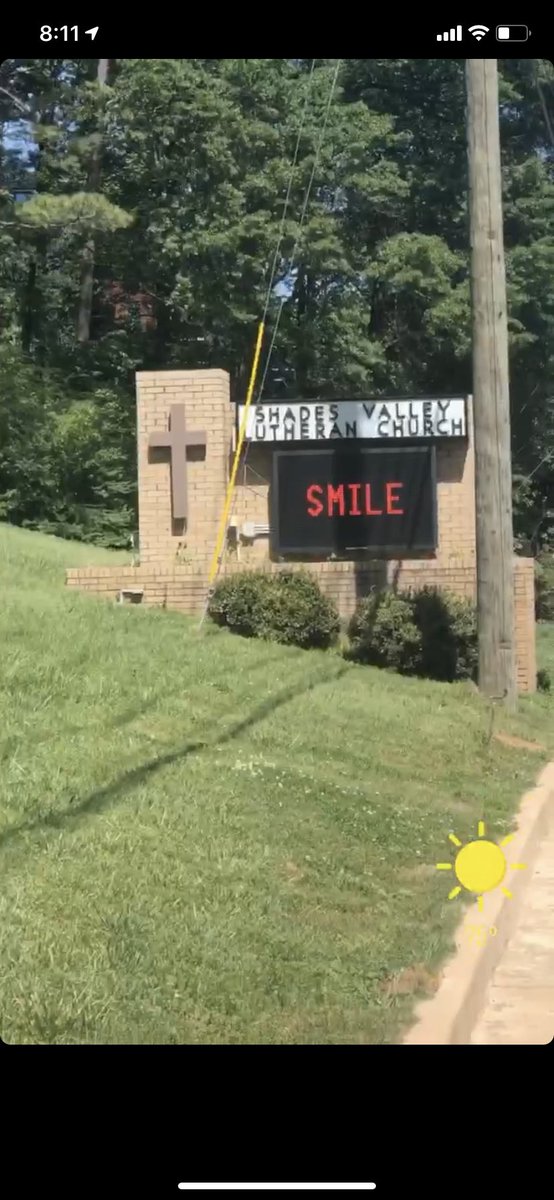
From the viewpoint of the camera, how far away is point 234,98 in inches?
607

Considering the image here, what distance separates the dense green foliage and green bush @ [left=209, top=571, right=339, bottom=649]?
2.26 meters

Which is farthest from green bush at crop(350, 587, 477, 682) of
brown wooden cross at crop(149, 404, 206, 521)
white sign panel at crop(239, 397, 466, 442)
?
brown wooden cross at crop(149, 404, 206, 521)

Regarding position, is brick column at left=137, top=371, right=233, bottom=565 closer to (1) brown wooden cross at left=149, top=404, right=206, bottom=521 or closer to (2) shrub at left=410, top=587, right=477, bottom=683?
(1) brown wooden cross at left=149, top=404, right=206, bottom=521

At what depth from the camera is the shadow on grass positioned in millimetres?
5652

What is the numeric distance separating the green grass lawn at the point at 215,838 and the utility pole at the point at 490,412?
2.03 metres

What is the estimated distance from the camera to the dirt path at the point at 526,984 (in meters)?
4.32

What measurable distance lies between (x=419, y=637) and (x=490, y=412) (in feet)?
7.12

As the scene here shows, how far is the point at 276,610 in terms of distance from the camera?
12.7m

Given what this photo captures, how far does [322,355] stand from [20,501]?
538cm

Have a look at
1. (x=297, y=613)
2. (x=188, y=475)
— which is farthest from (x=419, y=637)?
(x=188, y=475)

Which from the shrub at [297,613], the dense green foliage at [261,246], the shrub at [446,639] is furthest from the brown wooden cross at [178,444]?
the shrub at [446,639]

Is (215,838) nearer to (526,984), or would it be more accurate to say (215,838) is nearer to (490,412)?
(526,984)

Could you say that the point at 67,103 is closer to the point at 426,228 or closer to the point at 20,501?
the point at 426,228
